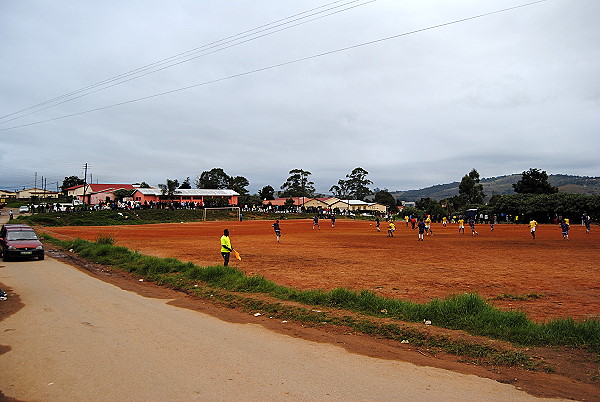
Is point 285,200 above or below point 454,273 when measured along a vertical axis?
above

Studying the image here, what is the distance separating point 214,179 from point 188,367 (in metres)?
118

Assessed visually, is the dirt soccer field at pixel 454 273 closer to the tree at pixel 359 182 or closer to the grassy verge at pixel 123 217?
the grassy verge at pixel 123 217

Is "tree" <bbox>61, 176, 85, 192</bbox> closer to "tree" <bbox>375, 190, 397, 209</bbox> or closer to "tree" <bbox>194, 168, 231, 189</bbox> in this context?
"tree" <bbox>194, 168, 231, 189</bbox>

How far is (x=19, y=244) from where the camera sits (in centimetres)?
1941

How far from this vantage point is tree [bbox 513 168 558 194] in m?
89.4

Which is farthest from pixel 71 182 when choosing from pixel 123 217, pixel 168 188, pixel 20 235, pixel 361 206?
pixel 20 235

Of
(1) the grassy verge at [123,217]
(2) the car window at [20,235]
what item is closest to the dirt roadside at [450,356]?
(2) the car window at [20,235]

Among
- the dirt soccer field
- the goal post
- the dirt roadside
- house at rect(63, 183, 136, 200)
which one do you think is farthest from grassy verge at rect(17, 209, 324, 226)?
the dirt roadside

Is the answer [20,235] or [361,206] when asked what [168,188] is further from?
[20,235]

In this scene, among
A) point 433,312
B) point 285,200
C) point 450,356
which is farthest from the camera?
point 285,200

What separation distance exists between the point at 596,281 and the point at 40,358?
48.8 ft

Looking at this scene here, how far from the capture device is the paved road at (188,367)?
5.04 meters

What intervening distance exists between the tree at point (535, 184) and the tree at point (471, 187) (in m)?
13.9

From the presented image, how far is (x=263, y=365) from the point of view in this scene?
6.02 m
